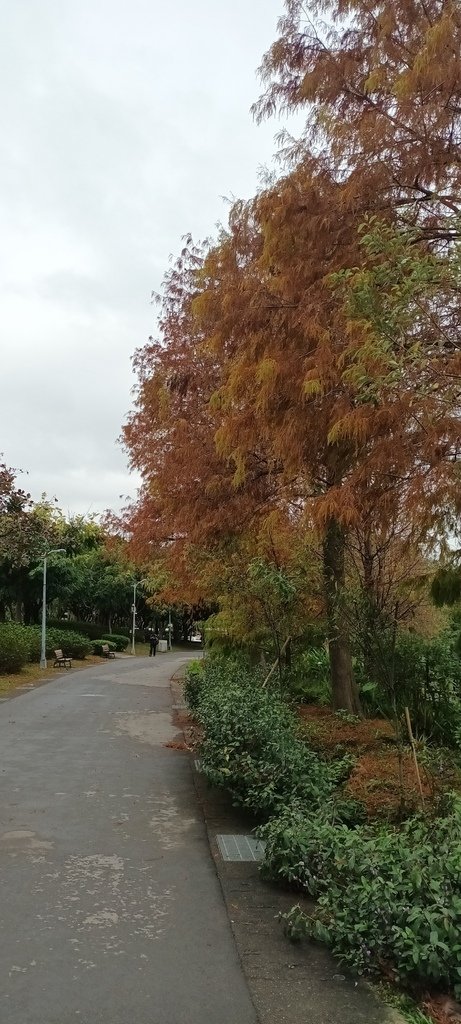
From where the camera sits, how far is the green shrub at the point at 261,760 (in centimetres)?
584

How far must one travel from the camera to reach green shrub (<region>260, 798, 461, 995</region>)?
337cm

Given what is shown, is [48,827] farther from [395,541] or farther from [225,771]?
[395,541]

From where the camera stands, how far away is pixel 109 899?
4785 mm

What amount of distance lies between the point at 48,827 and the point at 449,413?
474cm

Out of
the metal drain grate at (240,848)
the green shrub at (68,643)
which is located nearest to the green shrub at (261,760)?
the metal drain grate at (240,848)

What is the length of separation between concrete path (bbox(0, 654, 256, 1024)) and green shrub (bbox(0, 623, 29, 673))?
14091mm

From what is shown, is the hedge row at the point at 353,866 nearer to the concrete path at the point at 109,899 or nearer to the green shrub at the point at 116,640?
the concrete path at the point at 109,899

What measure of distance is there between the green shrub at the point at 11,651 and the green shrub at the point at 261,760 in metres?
17.4

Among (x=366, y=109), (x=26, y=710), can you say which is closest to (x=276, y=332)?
(x=366, y=109)

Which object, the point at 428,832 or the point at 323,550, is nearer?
the point at 428,832

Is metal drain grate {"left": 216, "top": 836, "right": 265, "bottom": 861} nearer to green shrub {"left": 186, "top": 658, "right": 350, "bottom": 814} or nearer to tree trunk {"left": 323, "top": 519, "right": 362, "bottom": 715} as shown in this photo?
green shrub {"left": 186, "top": 658, "right": 350, "bottom": 814}

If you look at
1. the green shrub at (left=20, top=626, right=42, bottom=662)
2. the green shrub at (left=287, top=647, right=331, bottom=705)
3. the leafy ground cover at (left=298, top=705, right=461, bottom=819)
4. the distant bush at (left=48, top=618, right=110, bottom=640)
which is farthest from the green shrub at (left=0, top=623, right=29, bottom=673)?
the distant bush at (left=48, top=618, right=110, bottom=640)

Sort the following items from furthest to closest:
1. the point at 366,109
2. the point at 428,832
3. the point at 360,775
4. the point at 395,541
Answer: the point at 395,541 → the point at 360,775 → the point at 366,109 → the point at 428,832

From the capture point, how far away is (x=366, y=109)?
618 centimetres
